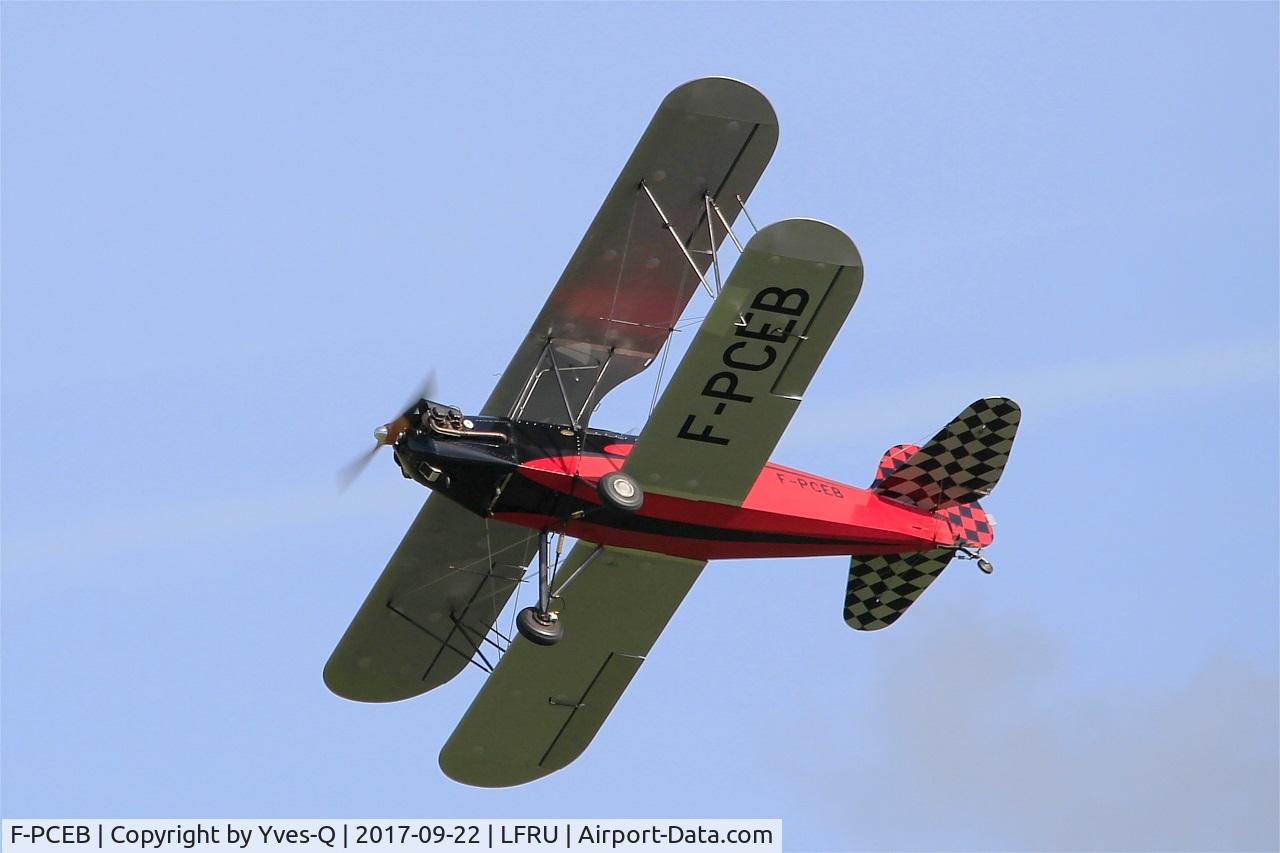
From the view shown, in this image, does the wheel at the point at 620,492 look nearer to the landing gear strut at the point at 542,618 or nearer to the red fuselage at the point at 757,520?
the red fuselage at the point at 757,520

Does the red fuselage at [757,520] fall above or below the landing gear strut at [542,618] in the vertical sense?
above

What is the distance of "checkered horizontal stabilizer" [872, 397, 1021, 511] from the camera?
69.2 ft

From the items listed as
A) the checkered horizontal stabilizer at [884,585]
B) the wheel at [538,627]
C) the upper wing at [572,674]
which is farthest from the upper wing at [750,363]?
the checkered horizontal stabilizer at [884,585]

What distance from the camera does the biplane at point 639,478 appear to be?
1880 centimetres

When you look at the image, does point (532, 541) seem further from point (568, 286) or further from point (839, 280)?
point (839, 280)

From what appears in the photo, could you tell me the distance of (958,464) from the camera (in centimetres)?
2139

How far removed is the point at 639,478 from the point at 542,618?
1371 mm

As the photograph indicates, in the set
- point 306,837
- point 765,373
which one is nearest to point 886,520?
point 765,373

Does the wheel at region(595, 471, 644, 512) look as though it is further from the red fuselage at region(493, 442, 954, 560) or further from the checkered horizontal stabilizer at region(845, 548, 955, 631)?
the checkered horizontal stabilizer at region(845, 548, 955, 631)

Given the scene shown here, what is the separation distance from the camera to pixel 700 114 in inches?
750

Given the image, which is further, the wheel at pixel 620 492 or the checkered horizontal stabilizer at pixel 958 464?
the checkered horizontal stabilizer at pixel 958 464

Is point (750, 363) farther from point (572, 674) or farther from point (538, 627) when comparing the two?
point (572, 674)

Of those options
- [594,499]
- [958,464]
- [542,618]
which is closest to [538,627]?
[542,618]

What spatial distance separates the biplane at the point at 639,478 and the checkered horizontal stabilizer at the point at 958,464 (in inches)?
0.8
